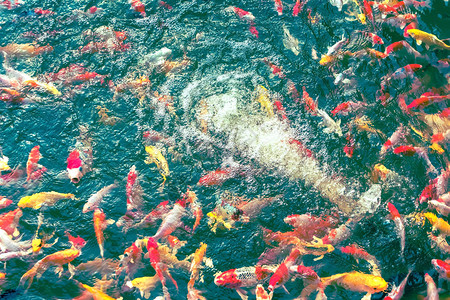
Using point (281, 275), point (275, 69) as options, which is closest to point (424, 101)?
point (275, 69)

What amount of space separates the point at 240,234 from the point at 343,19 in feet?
14.9

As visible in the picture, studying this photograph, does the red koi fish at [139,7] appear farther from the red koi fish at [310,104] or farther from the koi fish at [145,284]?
the koi fish at [145,284]

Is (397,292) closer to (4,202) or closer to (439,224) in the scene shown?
(439,224)

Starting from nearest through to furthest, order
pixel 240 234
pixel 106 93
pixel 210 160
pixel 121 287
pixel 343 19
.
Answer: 1. pixel 121 287
2. pixel 240 234
3. pixel 210 160
4. pixel 106 93
5. pixel 343 19

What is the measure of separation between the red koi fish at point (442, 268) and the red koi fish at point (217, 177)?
9.33 ft

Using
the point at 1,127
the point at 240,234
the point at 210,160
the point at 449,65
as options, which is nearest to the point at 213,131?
the point at 210,160

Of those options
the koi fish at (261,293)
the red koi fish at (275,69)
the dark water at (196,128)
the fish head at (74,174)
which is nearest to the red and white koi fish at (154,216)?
the dark water at (196,128)

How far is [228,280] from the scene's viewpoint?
14.7 feet

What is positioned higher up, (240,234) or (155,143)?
(155,143)

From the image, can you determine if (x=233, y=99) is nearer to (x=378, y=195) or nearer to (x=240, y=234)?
(x=240, y=234)

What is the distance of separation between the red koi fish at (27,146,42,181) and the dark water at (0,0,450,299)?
146mm

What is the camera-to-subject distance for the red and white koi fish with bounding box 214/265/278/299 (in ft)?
14.7

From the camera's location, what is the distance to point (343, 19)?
6.80m

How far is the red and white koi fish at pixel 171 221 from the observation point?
4.80 metres
